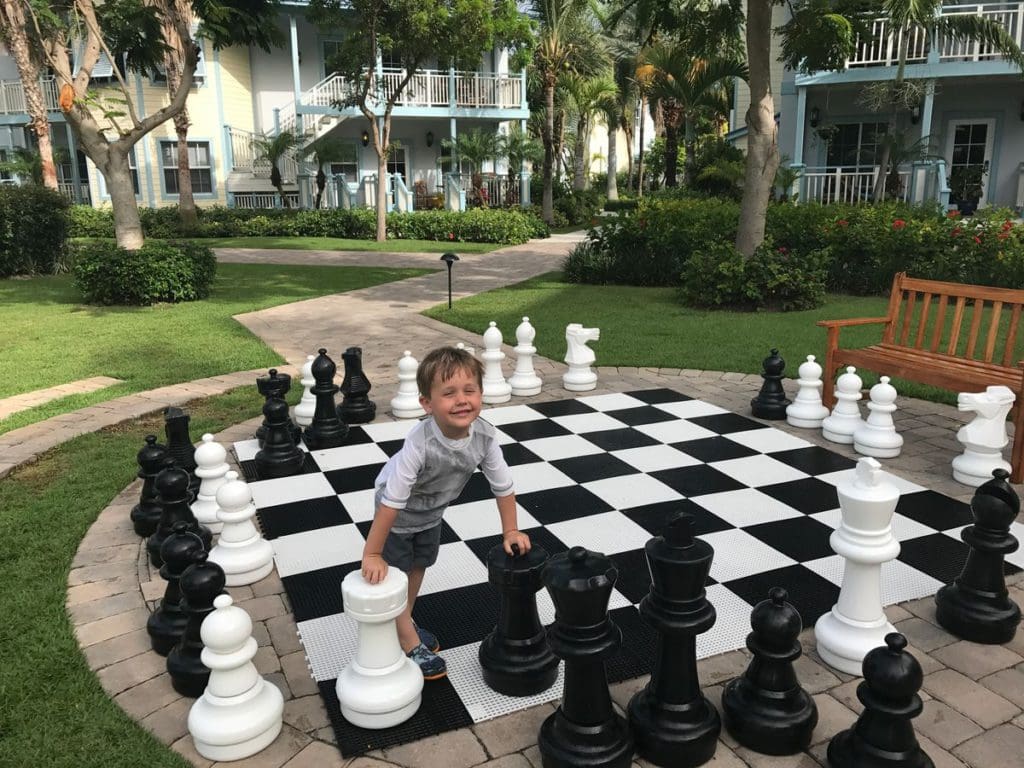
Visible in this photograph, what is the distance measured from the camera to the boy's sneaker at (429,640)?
2.67 m

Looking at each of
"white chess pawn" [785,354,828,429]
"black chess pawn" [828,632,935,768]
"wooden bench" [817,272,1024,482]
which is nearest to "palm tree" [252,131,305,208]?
"wooden bench" [817,272,1024,482]

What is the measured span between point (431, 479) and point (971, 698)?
5.95ft

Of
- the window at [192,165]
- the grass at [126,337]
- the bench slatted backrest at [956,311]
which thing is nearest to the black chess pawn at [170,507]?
the grass at [126,337]

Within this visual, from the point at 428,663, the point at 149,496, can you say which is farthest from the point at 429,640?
the point at 149,496

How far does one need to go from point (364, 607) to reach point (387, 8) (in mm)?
18064

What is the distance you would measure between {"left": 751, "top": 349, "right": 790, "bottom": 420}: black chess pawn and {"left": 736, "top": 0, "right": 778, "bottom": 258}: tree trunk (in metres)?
5.21

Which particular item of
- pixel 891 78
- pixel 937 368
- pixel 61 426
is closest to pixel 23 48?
pixel 61 426

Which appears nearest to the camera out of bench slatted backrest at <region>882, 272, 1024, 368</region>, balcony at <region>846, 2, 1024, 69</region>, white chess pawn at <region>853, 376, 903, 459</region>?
white chess pawn at <region>853, 376, 903, 459</region>

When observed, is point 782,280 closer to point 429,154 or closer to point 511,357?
point 511,357

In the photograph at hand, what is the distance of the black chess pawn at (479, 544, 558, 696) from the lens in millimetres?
2432

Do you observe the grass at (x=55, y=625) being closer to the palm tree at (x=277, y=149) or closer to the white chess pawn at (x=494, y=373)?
the white chess pawn at (x=494, y=373)

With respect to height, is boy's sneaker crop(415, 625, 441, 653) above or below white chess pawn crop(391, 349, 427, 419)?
below

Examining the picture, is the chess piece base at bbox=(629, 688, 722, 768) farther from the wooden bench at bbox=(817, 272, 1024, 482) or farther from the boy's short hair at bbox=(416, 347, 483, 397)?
the wooden bench at bbox=(817, 272, 1024, 482)

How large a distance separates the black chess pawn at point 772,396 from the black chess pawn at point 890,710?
3330mm
